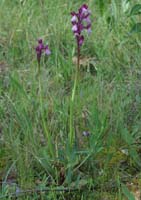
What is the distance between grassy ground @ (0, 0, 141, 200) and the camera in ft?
6.85

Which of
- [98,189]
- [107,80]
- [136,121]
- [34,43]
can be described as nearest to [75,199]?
[98,189]

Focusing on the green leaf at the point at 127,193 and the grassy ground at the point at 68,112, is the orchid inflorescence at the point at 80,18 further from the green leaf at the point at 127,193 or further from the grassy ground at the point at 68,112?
the green leaf at the point at 127,193

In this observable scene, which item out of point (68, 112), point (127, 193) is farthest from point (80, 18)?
point (127, 193)

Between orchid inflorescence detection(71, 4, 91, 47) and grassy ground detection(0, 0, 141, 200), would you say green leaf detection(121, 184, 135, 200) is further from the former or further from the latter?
orchid inflorescence detection(71, 4, 91, 47)

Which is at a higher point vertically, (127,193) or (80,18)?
(80,18)

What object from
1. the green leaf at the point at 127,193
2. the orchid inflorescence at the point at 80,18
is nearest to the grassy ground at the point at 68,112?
the green leaf at the point at 127,193

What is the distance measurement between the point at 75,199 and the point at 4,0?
6.68ft

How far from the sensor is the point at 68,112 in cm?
241

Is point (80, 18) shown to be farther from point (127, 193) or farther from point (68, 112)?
point (127, 193)

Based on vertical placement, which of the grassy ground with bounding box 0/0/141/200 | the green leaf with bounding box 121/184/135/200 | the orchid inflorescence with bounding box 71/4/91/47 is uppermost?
the orchid inflorescence with bounding box 71/4/91/47

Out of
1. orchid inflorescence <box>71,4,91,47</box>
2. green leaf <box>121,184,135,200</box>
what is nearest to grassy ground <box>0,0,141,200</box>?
green leaf <box>121,184,135,200</box>

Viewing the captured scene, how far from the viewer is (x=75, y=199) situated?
205 centimetres

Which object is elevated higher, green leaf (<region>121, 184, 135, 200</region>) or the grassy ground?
the grassy ground

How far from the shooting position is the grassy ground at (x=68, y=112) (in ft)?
6.85
